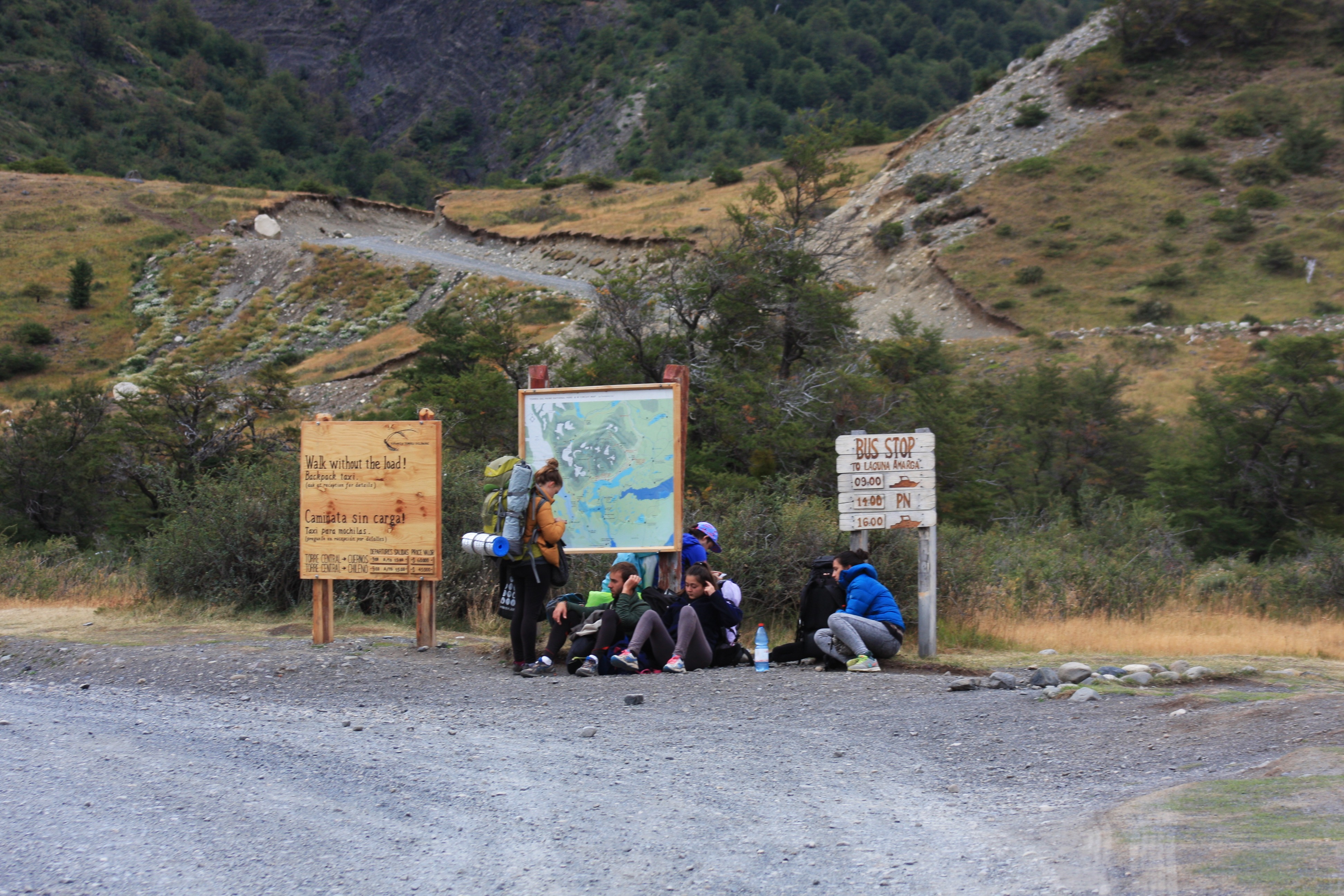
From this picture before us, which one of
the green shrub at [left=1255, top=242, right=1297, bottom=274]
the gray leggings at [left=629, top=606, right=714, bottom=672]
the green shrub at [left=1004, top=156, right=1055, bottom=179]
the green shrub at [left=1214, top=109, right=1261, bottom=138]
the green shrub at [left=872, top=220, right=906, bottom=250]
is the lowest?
the gray leggings at [left=629, top=606, right=714, bottom=672]

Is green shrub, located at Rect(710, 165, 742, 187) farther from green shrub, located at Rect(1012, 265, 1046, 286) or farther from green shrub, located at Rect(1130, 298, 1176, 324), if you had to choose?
green shrub, located at Rect(1130, 298, 1176, 324)

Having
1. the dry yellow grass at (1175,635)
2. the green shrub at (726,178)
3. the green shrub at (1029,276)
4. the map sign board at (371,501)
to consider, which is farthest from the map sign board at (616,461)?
the green shrub at (726,178)

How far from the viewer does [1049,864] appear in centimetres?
336

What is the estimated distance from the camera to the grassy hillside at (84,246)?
46062mm

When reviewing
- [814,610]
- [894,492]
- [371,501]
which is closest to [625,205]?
[371,501]

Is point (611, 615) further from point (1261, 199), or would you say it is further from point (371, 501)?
point (1261, 199)

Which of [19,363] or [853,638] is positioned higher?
[19,363]

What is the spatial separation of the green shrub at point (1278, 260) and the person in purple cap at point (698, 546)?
3482cm

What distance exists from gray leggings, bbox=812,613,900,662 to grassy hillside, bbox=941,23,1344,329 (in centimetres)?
2985

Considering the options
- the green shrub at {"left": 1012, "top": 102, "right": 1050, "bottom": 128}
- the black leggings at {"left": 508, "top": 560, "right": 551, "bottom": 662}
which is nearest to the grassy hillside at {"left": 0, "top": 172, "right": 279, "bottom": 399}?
the black leggings at {"left": 508, "top": 560, "right": 551, "bottom": 662}

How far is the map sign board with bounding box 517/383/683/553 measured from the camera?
814cm

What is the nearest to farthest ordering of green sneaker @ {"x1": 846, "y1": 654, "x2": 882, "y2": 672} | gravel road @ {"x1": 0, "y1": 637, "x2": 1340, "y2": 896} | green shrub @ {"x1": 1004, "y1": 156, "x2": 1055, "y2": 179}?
1. gravel road @ {"x1": 0, "y1": 637, "x2": 1340, "y2": 896}
2. green sneaker @ {"x1": 846, "y1": 654, "x2": 882, "y2": 672}
3. green shrub @ {"x1": 1004, "y1": 156, "x2": 1055, "y2": 179}

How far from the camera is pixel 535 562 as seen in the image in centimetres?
736

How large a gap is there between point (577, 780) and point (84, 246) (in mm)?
62946
